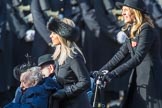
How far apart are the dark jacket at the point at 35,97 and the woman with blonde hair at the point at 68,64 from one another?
0.15 metres

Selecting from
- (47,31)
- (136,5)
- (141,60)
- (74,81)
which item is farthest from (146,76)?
(47,31)

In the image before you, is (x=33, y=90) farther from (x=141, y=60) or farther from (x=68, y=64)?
(x=141, y=60)

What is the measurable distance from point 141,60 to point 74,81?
2.52 feet

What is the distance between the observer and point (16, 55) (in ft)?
33.7

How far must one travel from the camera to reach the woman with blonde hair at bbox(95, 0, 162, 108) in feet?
22.4

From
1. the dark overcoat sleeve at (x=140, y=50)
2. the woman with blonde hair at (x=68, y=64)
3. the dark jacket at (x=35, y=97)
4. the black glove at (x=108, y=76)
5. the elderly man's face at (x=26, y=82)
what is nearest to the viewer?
the dark jacket at (x=35, y=97)

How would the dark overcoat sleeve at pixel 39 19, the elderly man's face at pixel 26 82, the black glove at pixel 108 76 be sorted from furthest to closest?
1. the dark overcoat sleeve at pixel 39 19
2. the black glove at pixel 108 76
3. the elderly man's face at pixel 26 82

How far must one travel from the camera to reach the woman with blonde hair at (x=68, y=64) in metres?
6.25

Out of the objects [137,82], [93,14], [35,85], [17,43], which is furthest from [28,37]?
[35,85]

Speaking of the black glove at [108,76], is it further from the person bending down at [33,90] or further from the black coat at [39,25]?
the black coat at [39,25]

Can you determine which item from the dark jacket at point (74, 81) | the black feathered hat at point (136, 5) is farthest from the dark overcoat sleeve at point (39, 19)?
the dark jacket at point (74, 81)

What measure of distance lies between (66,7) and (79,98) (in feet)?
12.4

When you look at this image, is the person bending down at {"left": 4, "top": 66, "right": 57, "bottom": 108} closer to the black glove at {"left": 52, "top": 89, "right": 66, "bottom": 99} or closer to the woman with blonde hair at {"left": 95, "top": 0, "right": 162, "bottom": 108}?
the black glove at {"left": 52, "top": 89, "right": 66, "bottom": 99}

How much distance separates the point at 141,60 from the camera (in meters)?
6.78
